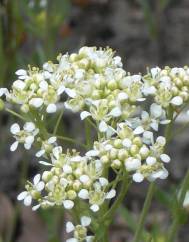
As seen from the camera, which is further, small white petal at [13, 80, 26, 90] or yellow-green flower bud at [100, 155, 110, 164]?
small white petal at [13, 80, 26, 90]

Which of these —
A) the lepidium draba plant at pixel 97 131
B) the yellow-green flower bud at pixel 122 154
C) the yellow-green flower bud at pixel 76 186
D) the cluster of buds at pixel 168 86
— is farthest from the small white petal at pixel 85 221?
the cluster of buds at pixel 168 86

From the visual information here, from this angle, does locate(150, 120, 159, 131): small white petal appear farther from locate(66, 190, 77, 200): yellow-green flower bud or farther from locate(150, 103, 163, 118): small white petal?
locate(66, 190, 77, 200): yellow-green flower bud

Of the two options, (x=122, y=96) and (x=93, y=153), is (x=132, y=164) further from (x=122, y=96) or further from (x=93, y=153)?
(x=122, y=96)

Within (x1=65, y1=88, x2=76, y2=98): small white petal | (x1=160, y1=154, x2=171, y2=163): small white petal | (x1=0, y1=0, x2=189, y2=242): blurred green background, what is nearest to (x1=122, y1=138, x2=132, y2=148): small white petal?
(x1=160, y1=154, x2=171, y2=163): small white petal

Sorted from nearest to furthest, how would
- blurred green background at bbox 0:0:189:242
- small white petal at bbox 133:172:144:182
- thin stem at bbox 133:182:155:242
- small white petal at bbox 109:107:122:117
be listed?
small white petal at bbox 133:172:144:182
small white petal at bbox 109:107:122:117
thin stem at bbox 133:182:155:242
blurred green background at bbox 0:0:189:242

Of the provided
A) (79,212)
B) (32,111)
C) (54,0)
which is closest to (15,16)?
(54,0)

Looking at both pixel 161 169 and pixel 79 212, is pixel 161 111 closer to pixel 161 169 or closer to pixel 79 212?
pixel 161 169

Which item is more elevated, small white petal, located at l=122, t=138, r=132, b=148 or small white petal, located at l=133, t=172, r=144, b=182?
small white petal, located at l=122, t=138, r=132, b=148

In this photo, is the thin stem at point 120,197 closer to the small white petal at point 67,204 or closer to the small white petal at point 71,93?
the small white petal at point 67,204
